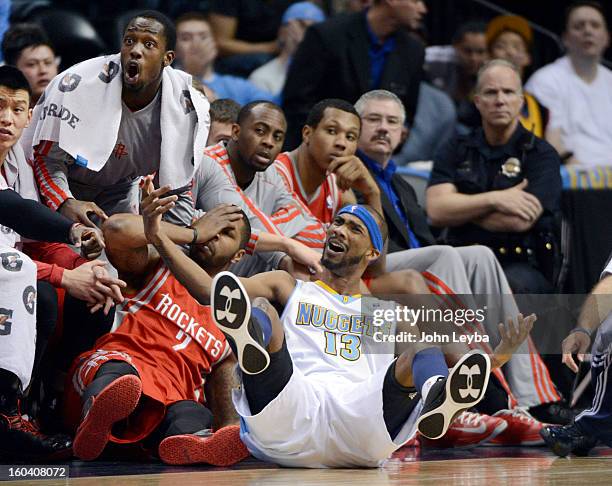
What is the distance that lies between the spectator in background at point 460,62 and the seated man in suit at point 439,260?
214cm

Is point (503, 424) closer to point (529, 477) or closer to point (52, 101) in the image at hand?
point (529, 477)

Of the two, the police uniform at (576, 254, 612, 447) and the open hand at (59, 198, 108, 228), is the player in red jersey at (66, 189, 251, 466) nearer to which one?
the open hand at (59, 198, 108, 228)

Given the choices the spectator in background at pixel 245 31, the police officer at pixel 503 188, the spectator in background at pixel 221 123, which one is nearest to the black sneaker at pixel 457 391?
the police officer at pixel 503 188

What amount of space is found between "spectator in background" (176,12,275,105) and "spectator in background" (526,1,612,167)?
1.93 meters

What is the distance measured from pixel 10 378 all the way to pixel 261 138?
5.83 feet

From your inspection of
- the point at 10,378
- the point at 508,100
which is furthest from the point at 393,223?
the point at 10,378

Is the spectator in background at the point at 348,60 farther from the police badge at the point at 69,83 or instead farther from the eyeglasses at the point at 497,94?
the police badge at the point at 69,83

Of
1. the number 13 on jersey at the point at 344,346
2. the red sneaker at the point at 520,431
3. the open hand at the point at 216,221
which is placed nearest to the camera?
the number 13 on jersey at the point at 344,346

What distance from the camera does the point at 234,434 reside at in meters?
4.35

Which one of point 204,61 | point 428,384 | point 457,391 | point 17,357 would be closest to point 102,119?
point 17,357

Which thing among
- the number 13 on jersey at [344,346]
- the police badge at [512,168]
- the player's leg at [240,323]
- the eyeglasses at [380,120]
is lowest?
the number 13 on jersey at [344,346]

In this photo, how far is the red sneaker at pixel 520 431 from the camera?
17.6ft

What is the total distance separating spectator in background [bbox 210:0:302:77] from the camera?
8.32 metres

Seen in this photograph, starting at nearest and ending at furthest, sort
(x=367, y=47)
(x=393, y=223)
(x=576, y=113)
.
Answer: (x=393, y=223) → (x=367, y=47) → (x=576, y=113)
